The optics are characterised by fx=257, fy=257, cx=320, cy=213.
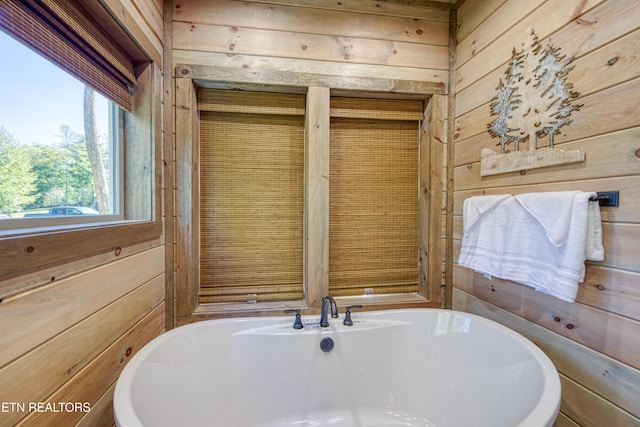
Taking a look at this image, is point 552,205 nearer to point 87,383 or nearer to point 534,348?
point 534,348

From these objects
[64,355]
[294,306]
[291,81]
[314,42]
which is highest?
[314,42]

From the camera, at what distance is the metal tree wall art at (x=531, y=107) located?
43.1 inches

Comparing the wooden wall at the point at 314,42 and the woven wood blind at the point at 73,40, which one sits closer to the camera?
the woven wood blind at the point at 73,40

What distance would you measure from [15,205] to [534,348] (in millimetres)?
1961

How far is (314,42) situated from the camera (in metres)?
1.62

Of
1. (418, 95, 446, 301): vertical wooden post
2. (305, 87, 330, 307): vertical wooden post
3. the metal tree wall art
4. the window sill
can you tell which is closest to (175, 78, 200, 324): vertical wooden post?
the window sill

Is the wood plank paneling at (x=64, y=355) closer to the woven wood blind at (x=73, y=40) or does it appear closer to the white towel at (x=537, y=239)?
the woven wood blind at (x=73, y=40)

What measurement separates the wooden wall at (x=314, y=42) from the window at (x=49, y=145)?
441 millimetres

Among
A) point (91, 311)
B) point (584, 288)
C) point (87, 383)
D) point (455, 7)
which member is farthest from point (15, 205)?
point (455, 7)

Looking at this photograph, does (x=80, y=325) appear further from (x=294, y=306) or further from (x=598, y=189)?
(x=598, y=189)

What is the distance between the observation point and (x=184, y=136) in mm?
1515

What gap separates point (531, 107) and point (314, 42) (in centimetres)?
125

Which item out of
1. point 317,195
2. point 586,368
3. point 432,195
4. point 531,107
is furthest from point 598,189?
point 317,195

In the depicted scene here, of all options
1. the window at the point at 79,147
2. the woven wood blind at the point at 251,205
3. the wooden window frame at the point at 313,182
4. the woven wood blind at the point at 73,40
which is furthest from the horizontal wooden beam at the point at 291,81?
the woven wood blind at the point at 73,40
